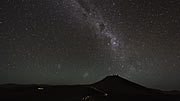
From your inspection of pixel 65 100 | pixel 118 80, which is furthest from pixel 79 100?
pixel 118 80

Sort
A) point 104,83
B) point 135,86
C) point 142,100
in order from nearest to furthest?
1. point 142,100
2. point 135,86
3. point 104,83

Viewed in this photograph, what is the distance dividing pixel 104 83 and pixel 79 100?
2203 cm

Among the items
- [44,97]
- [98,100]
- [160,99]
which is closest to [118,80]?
[160,99]

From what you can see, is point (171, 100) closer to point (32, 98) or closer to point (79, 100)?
point (79, 100)

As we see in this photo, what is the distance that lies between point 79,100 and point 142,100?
31.9 feet

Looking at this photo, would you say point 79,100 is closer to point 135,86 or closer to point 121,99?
point 121,99

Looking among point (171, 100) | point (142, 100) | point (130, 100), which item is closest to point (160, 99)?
point (171, 100)

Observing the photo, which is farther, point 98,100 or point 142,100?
point 142,100

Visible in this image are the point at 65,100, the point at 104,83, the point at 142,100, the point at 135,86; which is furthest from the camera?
the point at 104,83

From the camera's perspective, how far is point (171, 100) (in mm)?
26688

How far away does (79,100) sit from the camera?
23.0 meters

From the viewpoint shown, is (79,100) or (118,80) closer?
(79,100)

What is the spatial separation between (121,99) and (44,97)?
1151cm

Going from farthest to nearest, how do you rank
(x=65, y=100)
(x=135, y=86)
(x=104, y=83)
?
(x=104, y=83), (x=135, y=86), (x=65, y=100)
